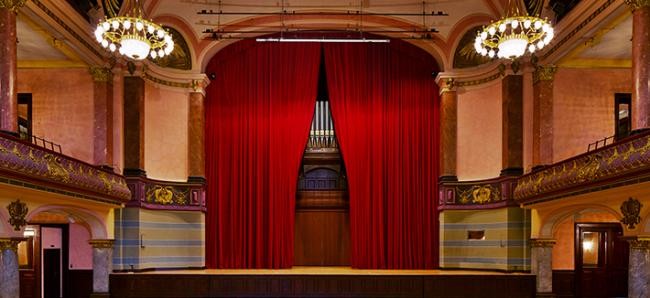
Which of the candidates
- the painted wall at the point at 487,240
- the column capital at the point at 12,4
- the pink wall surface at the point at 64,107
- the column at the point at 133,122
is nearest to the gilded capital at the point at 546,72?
the painted wall at the point at 487,240

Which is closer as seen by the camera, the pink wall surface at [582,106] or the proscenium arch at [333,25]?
the pink wall surface at [582,106]

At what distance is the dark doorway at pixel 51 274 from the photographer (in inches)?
601

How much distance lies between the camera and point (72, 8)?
1282 cm

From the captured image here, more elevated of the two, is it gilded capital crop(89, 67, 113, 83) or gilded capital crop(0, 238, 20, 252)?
gilded capital crop(89, 67, 113, 83)

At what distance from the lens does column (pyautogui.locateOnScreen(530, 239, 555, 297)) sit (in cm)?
1402

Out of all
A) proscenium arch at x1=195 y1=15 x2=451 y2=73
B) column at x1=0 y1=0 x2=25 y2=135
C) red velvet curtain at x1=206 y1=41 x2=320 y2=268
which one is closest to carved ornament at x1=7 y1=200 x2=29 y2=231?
column at x1=0 y1=0 x2=25 y2=135

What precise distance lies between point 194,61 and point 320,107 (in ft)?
12.1

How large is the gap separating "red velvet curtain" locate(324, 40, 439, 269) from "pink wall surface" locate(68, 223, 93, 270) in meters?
6.71

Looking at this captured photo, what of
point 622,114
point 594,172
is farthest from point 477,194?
point 594,172

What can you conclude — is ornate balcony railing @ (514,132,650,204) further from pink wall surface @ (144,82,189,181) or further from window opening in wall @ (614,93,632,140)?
pink wall surface @ (144,82,189,181)

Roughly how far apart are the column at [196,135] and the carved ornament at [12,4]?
6.23 m

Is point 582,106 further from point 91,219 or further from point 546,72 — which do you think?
point 91,219

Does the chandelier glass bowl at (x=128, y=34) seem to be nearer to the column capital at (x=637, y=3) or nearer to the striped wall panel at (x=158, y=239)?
the striped wall panel at (x=158, y=239)

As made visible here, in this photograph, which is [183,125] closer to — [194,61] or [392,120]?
[194,61]
